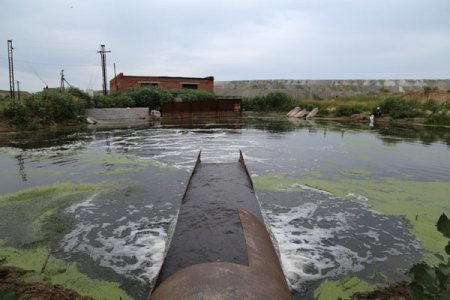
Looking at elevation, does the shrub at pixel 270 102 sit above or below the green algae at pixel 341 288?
above

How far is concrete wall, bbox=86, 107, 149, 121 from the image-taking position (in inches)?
1187

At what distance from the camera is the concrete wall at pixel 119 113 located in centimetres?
3014

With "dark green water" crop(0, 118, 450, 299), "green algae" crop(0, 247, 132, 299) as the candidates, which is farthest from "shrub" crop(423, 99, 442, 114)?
"green algae" crop(0, 247, 132, 299)

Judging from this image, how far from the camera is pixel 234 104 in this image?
→ 3544 centimetres

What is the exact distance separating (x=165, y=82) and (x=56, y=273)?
130ft

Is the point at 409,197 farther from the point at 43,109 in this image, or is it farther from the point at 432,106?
the point at 432,106

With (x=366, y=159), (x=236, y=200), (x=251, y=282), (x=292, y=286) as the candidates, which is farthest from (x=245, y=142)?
(x=251, y=282)

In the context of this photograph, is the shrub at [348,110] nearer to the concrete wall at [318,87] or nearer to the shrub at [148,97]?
the concrete wall at [318,87]

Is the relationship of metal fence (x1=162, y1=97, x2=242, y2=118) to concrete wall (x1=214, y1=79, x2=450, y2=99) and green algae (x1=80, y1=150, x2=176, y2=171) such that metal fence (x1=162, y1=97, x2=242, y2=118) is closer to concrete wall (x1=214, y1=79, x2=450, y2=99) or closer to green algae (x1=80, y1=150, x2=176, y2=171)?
concrete wall (x1=214, y1=79, x2=450, y2=99)

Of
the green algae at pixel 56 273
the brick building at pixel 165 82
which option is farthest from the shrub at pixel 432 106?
the green algae at pixel 56 273

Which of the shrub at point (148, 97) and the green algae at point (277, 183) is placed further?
the shrub at point (148, 97)

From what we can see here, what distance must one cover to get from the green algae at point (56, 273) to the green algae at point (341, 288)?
2.36m

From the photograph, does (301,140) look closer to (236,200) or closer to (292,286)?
(236,200)

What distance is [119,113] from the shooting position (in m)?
31.5
